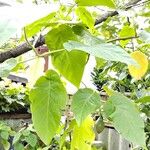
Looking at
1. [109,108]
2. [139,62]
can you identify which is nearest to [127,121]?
[109,108]

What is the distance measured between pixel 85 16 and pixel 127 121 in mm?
122

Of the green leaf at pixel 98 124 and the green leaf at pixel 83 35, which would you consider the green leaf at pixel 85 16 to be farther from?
the green leaf at pixel 98 124

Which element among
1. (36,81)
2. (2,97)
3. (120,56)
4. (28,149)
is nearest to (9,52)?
(36,81)

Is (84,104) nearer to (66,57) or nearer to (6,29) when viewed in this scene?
(66,57)

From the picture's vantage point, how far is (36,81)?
0.36 meters

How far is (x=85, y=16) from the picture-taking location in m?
0.37

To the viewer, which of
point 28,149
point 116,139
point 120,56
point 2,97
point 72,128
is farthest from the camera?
point 116,139

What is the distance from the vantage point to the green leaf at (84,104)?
1.16 ft

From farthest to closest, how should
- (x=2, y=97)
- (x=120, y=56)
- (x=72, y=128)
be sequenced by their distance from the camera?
(x=2, y=97) < (x=72, y=128) < (x=120, y=56)

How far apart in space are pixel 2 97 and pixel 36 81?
2023 millimetres

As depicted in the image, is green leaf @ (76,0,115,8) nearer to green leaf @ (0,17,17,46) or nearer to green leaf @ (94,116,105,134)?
green leaf @ (0,17,17,46)

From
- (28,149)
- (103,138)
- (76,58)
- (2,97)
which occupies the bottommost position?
(103,138)

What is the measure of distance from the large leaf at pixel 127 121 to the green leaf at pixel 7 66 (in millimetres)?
114

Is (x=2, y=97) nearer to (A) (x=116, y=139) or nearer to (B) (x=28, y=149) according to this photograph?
(B) (x=28, y=149)
